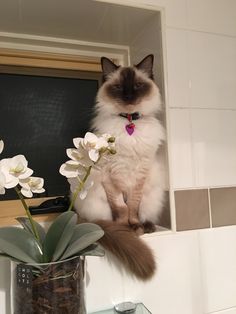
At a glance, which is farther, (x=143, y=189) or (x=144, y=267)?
(x=143, y=189)

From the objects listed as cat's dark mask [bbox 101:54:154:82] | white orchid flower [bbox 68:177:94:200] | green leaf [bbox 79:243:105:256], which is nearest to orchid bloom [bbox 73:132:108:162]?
white orchid flower [bbox 68:177:94:200]

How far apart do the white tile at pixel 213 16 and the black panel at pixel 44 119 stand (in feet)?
2.01

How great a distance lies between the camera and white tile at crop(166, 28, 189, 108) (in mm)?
1236

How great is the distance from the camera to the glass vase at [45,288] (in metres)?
0.76

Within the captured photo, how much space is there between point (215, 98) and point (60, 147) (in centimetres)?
76

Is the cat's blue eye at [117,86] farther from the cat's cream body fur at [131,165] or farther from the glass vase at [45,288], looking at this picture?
the glass vase at [45,288]

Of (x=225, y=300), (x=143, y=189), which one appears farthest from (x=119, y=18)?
(x=225, y=300)

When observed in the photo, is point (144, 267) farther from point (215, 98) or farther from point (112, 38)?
point (112, 38)

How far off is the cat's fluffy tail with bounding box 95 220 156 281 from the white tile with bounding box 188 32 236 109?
0.61 m

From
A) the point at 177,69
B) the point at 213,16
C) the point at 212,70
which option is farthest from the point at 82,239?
the point at 213,16

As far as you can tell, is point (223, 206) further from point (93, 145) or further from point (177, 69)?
point (93, 145)

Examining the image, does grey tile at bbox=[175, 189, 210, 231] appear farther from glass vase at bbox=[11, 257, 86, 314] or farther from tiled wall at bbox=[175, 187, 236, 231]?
glass vase at bbox=[11, 257, 86, 314]

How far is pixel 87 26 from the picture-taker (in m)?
1.35

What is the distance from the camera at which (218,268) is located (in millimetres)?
1246
